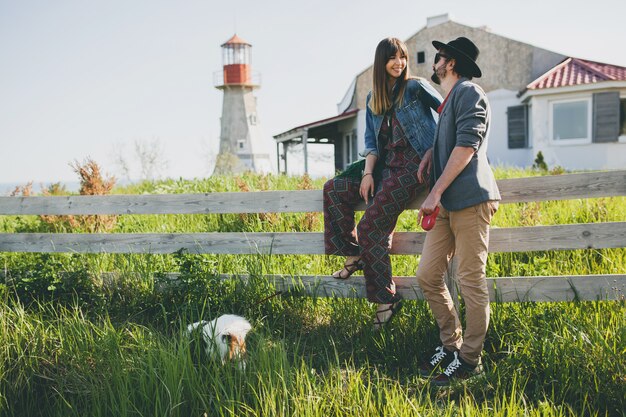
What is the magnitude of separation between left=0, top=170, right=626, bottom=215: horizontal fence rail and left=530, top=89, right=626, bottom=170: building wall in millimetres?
14706

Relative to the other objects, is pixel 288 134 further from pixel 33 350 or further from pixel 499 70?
pixel 33 350

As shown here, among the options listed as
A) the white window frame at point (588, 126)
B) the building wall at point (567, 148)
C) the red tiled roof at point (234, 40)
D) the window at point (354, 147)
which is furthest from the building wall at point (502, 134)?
the red tiled roof at point (234, 40)

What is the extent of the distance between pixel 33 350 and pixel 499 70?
21.0 m

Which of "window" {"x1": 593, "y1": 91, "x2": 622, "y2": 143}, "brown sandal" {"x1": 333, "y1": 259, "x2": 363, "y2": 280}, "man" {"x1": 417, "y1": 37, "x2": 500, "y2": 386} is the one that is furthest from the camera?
"window" {"x1": 593, "y1": 91, "x2": 622, "y2": 143}

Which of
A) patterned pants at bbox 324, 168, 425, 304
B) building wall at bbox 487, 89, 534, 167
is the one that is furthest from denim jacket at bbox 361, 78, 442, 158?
building wall at bbox 487, 89, 534, 167

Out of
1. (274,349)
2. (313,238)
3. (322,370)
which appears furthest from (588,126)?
(274,349)

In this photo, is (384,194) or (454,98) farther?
(384,194)

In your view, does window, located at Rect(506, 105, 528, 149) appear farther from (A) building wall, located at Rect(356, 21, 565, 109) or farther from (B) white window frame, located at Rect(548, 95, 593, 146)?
(B) white window frame, located at Rect(548, 95, 593, 146)

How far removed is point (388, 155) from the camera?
4.07 m

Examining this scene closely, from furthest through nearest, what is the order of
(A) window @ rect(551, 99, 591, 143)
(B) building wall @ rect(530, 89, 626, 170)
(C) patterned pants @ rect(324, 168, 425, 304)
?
(A) window @ rect(551, 99, 591, 143) → (B) building wall @ rect(530, 89, 626, 170) → (C) patterned pants @ rect(324, 168, 425, 304)

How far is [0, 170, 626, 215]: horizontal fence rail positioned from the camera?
13.1 ft

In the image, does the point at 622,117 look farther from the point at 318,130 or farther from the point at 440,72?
the point at 440,72

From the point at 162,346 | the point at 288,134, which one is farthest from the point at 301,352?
the point at 288,134

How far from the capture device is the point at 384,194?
394 cm
